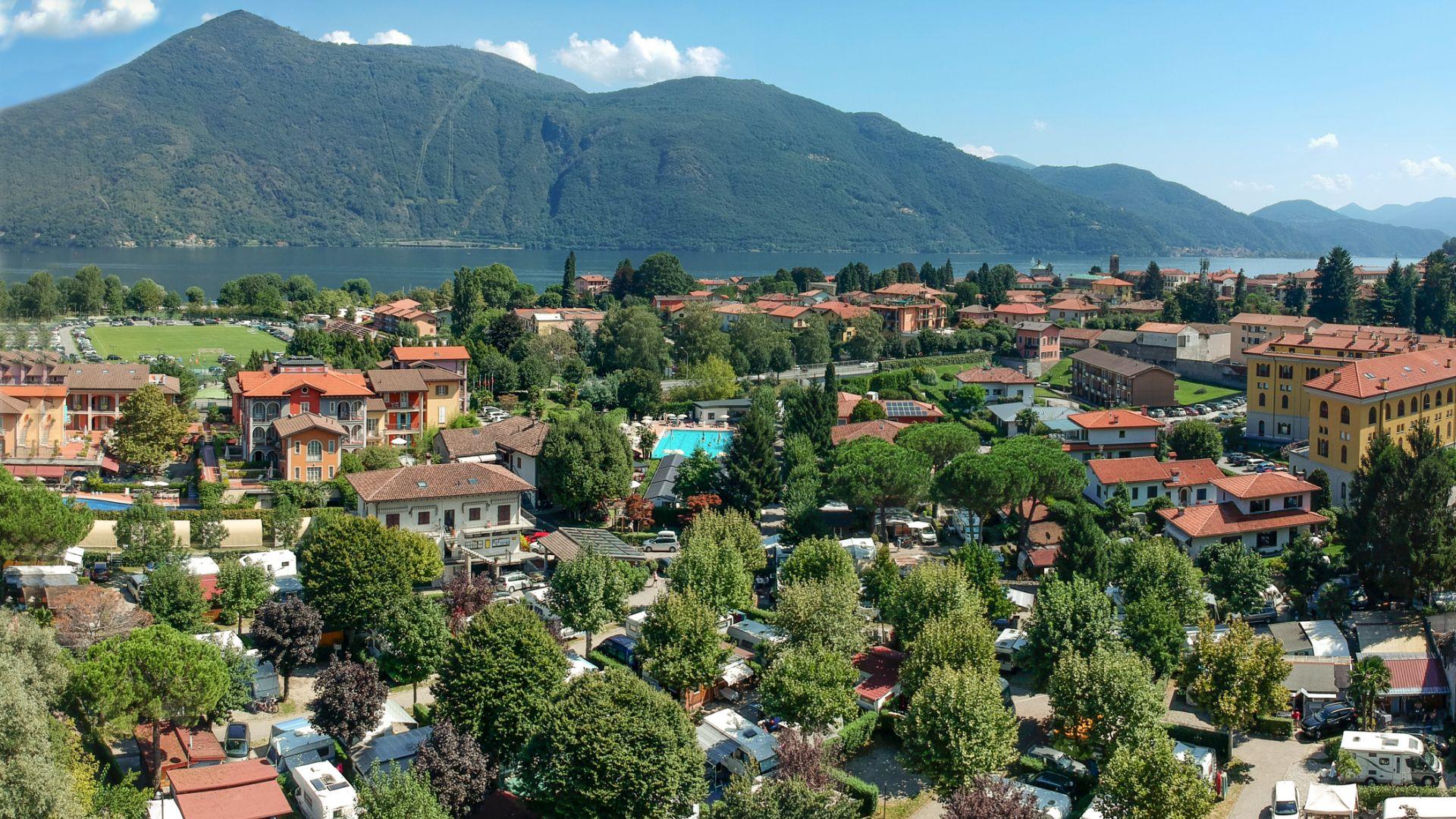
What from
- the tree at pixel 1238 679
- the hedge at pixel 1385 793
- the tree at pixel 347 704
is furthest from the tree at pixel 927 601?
the tree at pixel 347 704

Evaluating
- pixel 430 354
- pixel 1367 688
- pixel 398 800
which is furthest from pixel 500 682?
pixel 430 354

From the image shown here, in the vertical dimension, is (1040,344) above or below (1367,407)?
above

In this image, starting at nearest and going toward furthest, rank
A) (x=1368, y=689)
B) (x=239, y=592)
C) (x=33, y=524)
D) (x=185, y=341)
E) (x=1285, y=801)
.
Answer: (x=1285, y=801), (x=1368, y=689), (x=239, y=592), (x=33, y=524), (x=185, y=341)

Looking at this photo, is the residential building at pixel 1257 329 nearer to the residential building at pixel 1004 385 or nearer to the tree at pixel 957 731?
the residential building at pixel 1004 385

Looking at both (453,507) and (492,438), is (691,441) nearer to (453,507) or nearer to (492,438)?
(492,438)

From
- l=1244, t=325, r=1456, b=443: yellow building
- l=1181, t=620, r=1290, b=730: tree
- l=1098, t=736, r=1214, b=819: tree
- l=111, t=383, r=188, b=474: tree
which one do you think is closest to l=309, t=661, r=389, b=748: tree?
l=1098, t=736, r=1214, b=819: tree

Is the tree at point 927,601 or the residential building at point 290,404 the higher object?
the residential building at point 290,404

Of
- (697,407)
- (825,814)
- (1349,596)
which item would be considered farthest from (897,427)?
(825,814)
